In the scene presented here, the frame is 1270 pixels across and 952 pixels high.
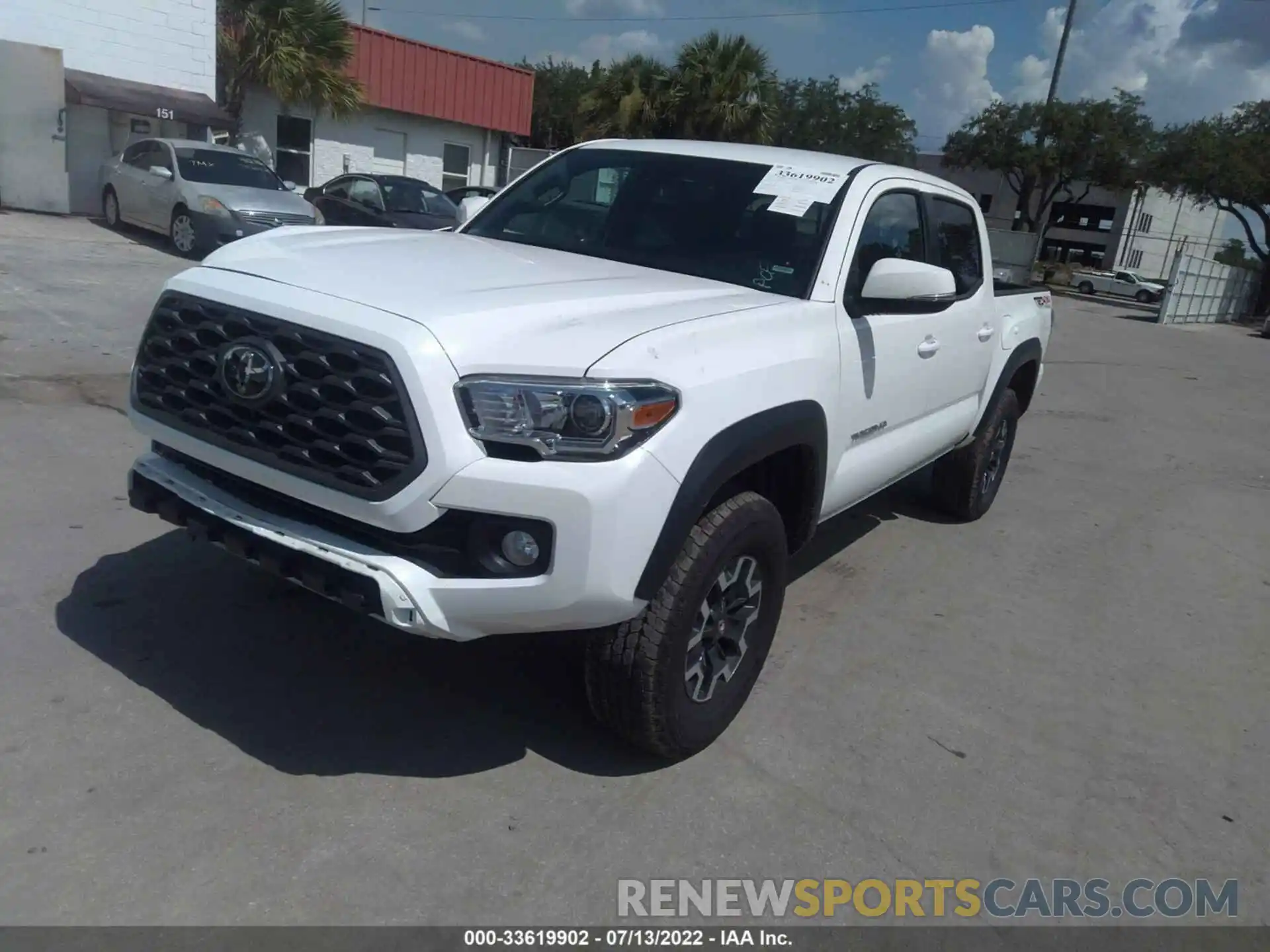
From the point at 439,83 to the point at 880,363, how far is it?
2299 centimetres

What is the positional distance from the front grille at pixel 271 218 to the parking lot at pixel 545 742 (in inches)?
317

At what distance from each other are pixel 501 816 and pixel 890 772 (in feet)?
4.24

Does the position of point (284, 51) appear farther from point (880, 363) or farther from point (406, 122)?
point (880, 363)

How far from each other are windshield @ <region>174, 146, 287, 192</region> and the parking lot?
912 centimetres

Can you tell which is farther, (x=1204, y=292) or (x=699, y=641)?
(x=1204, y=292)

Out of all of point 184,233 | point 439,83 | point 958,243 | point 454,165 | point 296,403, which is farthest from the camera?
point 454,165

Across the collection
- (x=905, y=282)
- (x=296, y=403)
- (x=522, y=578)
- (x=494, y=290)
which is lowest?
(x=522, y=578)

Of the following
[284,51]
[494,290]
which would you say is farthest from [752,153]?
[284,51]

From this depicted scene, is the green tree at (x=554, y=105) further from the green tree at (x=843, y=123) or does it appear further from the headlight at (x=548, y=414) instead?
the headlight at (x=548, y=414)

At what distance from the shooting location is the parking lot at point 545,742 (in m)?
2.76

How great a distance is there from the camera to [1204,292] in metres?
30.6

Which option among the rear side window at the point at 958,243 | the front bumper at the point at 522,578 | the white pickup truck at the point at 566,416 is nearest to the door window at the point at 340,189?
the rear side window at the point at 958,243

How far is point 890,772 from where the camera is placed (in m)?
3.50
